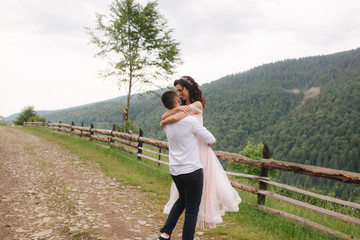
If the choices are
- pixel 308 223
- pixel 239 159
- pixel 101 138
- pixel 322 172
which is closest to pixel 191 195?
pixel 322 172

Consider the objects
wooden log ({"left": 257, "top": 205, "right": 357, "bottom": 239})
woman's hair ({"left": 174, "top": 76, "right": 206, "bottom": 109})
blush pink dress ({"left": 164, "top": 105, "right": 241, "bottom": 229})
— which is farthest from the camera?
wooden log ({"left": 257, "top": 205, "right": 357, "bottom": 239})

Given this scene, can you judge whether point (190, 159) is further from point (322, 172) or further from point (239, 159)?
point (239, 159)

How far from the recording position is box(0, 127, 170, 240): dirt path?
3.64 m

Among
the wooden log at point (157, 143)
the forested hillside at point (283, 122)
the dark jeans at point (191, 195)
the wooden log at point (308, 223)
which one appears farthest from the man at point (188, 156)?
the forested hillside at point (283, 122)

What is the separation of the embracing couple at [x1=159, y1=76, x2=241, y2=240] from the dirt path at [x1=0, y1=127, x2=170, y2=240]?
1225 mm

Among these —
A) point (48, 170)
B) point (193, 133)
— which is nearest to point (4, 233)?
point (193, 133)

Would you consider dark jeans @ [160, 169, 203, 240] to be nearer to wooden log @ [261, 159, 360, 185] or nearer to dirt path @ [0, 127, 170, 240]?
dirt path @ [0, 127, 170, 240]

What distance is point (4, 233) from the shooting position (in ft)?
11.4

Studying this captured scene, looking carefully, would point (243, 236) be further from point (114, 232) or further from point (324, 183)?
point (324, 183)

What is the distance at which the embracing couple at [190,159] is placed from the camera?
Answer: 8.44 ft

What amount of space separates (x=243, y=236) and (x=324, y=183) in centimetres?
9025

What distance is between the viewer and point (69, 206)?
465cm

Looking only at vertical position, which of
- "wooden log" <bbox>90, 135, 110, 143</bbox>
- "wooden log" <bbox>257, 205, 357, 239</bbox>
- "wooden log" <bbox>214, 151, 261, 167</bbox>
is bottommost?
"wooden log" <bbox>257, 205, 357, 239</bbox>

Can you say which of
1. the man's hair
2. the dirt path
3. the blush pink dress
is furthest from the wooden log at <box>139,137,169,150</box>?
the man's hair
